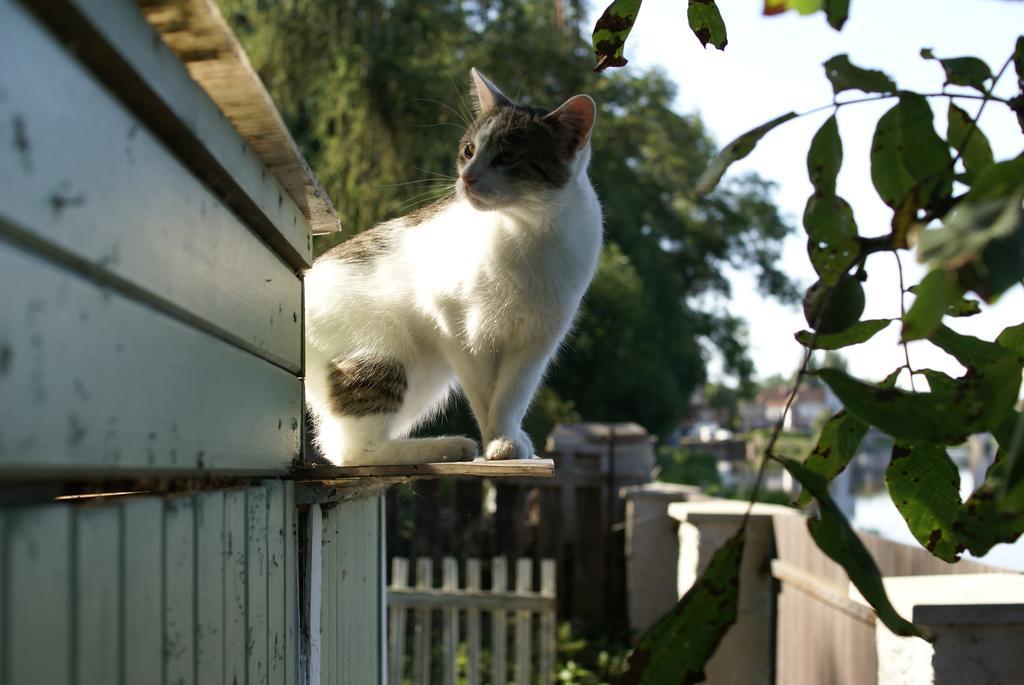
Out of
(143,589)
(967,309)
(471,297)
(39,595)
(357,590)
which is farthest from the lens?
(471,297)

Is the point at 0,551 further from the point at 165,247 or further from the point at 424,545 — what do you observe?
the point at 424,545

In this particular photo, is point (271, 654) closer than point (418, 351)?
Yes

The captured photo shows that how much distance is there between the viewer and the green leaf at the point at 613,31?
4.11 ft

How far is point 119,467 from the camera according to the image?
2.53 feet

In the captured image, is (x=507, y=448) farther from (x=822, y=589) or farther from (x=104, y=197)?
(x=822, y=589)

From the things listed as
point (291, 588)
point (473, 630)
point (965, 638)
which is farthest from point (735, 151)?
point (473, 630)

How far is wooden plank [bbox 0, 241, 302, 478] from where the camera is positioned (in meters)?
0.61

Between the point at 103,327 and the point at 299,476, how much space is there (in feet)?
2.96

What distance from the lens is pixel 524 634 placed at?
5.63m

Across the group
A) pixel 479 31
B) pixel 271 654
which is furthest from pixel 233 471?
pixel 479 31

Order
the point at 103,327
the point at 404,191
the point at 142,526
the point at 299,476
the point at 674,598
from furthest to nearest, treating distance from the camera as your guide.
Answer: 1. the point at 404,191
2. the point at 674,598
3. the point at 299,476
4. the point at 142,526
5. the point at 103,327

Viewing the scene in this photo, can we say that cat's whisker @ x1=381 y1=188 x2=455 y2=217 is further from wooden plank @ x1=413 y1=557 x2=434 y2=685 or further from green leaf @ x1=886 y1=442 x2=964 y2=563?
wooden plank @ x1=413 y1=557 x2=434 y2=685

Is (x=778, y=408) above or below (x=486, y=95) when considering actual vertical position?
below

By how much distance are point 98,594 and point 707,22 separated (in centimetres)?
102
